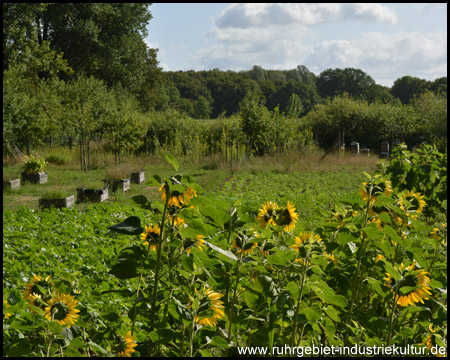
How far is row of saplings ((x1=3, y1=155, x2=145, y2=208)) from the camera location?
24.9ft

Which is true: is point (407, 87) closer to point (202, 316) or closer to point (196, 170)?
point (196, 170)

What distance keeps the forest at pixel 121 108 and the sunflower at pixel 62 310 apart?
42.6 feet

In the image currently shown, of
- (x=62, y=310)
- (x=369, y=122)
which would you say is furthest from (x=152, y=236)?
(x=369, y=122)

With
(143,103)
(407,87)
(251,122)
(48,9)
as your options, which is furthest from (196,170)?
(407,87)

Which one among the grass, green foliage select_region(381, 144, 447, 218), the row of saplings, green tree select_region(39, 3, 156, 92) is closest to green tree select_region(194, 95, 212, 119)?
green tree select_region(39, 3, 156, 92)

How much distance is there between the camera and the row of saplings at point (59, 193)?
7.59m

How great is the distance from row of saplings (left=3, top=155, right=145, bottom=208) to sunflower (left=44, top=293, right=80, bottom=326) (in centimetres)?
655

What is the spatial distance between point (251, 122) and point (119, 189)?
697 centimetres

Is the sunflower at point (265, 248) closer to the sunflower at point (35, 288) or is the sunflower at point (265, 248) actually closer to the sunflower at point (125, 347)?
the sunflower at point (125, 347)

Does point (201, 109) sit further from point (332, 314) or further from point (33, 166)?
point (332, 314)

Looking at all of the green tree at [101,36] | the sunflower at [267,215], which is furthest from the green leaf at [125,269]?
the green tree at [101,36]

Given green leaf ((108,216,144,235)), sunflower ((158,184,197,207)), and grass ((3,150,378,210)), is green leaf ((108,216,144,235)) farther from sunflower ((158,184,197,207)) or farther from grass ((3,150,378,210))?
grass ((3,150,378,210))

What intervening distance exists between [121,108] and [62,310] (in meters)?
21.3

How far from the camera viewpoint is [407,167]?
3.95 m
